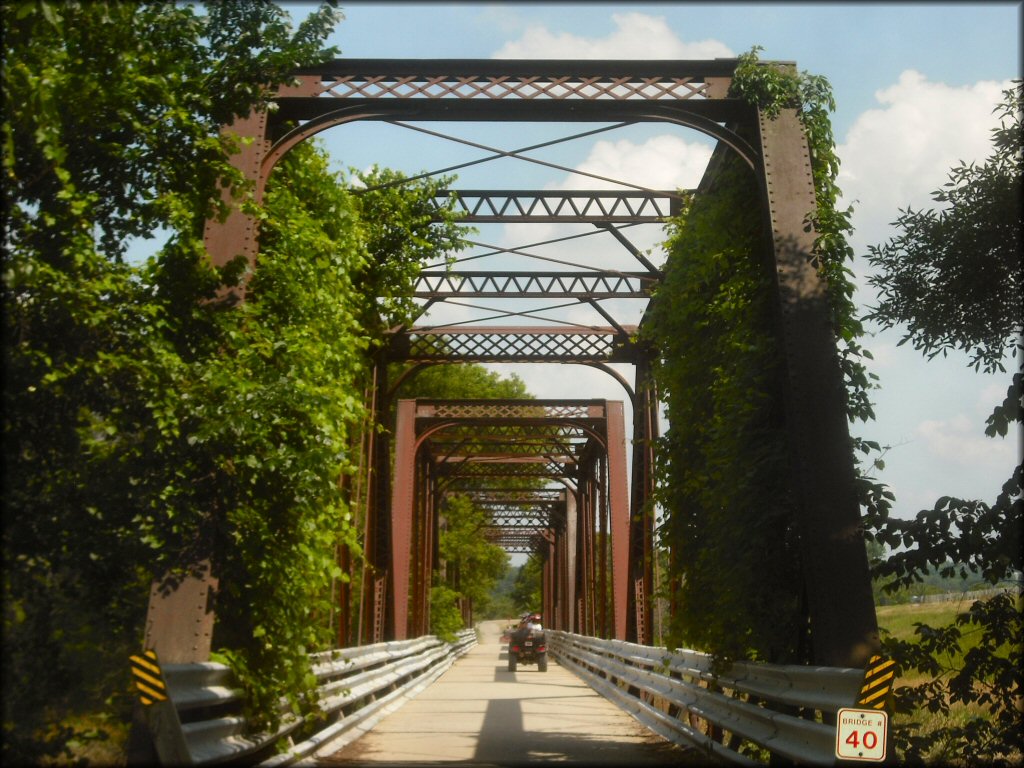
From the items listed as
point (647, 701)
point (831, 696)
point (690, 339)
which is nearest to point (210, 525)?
point (831, 696)

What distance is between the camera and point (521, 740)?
10.0 m

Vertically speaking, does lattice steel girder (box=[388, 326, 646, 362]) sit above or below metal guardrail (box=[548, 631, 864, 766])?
above

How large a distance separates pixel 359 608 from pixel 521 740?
257 inches

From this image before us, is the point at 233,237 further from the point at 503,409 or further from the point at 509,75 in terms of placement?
the point at 503,409

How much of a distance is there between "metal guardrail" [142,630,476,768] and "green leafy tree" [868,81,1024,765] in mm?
4399

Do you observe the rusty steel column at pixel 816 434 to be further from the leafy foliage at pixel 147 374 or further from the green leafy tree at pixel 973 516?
the leafy foliage at pixel 147 374

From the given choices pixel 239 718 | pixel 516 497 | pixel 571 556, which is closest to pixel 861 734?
pixel 239 718

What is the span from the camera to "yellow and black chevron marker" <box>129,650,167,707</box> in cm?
529

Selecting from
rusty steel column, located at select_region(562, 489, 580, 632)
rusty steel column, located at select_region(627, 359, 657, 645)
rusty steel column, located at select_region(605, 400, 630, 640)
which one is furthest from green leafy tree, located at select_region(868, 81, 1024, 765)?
rusty steel column, located at select_region(562, 489, 580, 632)

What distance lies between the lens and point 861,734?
17.0 ft

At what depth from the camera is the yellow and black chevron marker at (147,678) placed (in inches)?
208

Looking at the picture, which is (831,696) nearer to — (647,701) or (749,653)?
(749,653)

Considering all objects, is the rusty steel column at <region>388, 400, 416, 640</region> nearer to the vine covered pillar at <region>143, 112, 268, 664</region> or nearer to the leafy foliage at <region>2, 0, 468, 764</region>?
the leafy foliage at <region>2, 0, 468, 764</region>

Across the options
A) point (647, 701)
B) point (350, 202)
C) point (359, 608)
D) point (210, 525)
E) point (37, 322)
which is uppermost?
point (350, 202)
